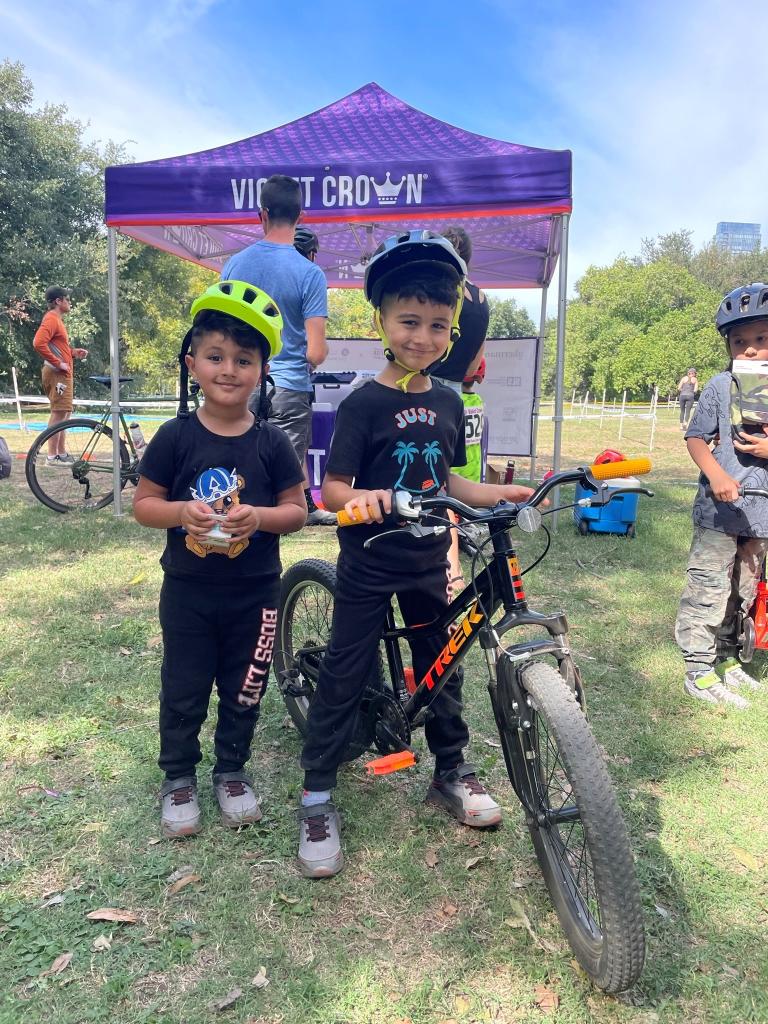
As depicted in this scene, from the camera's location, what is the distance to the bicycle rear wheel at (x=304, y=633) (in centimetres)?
284

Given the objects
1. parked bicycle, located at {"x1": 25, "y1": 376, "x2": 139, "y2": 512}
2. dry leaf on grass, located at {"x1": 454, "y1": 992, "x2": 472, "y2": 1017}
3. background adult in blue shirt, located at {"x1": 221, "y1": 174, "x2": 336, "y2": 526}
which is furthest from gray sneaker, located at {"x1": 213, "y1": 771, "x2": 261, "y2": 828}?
parked bicycle, located at {"x1": 25, "y1": 376, "x2": 139, "y2": 512}

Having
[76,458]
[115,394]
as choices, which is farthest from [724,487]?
[76,458]

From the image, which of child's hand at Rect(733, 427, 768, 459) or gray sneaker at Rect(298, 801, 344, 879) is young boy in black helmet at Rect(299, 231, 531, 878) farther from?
child's hand at Rect(733, 427, 768, 459)

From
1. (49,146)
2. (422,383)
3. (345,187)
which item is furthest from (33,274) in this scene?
(422,383)

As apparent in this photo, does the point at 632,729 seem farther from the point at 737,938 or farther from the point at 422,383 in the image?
the point at 422,383

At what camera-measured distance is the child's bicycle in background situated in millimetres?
1738

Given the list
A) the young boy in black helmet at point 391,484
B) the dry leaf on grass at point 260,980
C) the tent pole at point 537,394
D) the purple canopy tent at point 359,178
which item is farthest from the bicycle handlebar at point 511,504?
the tent pole at point 537,394

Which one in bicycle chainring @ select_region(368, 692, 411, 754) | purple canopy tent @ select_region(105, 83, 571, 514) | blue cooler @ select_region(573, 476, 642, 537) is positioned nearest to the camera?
bicycle chainring @ select_region(368, 692, 411, 754)

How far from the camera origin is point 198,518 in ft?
7.06

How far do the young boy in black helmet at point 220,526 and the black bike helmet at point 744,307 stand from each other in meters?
2.22

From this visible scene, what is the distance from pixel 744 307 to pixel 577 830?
2.55 metres

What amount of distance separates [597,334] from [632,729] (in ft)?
179

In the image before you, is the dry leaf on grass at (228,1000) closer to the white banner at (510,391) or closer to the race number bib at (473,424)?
the race number bib at (473,424)

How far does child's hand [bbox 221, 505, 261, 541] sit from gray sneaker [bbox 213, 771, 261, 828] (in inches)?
39.3
